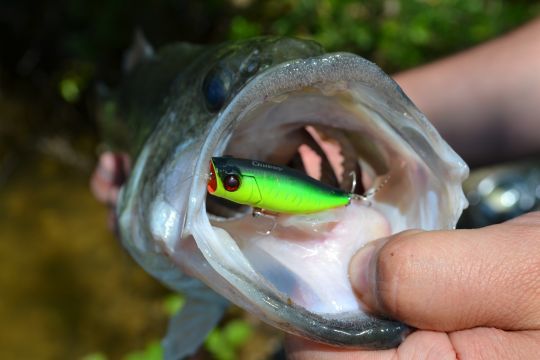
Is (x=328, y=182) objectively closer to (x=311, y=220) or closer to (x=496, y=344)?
(x=311, y=220)

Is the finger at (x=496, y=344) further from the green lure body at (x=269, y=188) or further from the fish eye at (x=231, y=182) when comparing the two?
the fish eye at (x=231, y=182)

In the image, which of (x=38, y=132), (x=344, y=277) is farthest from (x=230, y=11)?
(x=344, y=277)

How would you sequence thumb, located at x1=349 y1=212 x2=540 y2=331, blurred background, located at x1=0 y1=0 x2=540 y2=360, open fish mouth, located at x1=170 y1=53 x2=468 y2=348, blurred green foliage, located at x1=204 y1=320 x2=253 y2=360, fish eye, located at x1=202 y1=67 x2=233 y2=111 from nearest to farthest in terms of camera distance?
thumb, located at x1=349 y1=212 x2=540 y2=331 → open fish mouth, located at x1=170 y1=53 x2=468 y2=348 → fish eye, located at x1=202 y1=67 x2=233 y2=111 → blurred green foliage, located at x1=204 y1=320 x2=253 y2=360 → blurred background, located at x1=0 y1=0 x2=540 y2=360

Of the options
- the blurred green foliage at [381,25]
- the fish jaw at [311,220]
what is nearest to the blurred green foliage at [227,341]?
the blurred green foliage at [381,25]

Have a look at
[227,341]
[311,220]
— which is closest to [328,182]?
[311,220]

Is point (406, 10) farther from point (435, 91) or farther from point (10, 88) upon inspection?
point (10, 88)

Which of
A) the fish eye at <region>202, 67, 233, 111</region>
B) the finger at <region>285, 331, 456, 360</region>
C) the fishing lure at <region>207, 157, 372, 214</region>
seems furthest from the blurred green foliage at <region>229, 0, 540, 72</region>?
the finger at <region>285, 331, 456, 360</region>

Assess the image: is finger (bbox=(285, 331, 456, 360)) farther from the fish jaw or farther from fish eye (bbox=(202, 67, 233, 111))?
fish eye (bbox=(202, 67, 233, 111))
